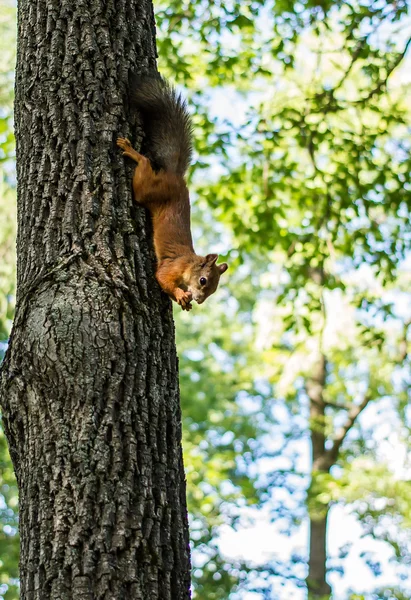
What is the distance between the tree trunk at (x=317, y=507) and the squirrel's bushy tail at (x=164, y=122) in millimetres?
7385

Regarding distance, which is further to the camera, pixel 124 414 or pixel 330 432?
pixel 330 432

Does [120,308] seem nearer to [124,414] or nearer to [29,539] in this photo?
[124,414]

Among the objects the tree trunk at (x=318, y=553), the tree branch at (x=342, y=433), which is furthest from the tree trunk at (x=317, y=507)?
the tree branch at (x=342, y=433)

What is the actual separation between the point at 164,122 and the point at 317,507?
8422 mm

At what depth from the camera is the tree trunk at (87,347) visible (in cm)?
213

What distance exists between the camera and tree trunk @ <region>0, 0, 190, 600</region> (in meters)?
2.13

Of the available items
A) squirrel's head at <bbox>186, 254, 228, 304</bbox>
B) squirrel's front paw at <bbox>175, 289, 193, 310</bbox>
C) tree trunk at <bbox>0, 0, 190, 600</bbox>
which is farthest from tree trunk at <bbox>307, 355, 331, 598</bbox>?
tree trunk at <bbox>0, 0, 190, 600</bbox>

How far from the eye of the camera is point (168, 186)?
3.34 meters

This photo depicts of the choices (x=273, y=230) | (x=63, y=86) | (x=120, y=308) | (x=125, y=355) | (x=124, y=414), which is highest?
(x=273, y=230)

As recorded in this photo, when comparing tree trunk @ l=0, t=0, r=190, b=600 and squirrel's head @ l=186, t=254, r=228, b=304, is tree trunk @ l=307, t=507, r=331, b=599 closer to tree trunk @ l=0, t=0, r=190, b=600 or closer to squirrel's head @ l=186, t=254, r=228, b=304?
squirrel's head @ l=186, t=254, r=228, b=304

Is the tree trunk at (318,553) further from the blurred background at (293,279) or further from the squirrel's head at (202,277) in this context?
the squirrel's head at (202,277)

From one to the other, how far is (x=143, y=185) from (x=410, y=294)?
10687 millimetres

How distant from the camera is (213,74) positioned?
661 cm

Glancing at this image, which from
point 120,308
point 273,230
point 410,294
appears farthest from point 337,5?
point 410,294
